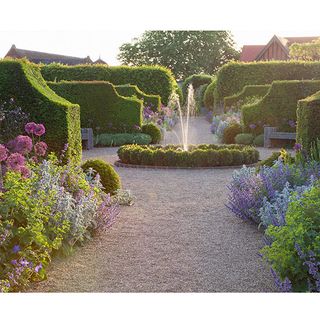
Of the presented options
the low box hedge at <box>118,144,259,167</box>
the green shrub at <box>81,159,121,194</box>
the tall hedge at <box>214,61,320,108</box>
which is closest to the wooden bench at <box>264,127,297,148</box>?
the low box hedge at <box>118,144,259,167</box>

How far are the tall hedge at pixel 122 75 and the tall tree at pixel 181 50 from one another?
558mm

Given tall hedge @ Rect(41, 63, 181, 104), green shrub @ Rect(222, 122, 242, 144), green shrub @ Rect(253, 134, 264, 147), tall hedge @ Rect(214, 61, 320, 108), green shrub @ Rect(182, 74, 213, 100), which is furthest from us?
green shrub @ Rect(182, 74, 213, 100)

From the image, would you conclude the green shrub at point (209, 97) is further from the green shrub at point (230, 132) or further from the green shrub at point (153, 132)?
the green shrub at point (153, 132)

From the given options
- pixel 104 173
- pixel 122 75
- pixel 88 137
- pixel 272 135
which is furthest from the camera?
pixel 122 75

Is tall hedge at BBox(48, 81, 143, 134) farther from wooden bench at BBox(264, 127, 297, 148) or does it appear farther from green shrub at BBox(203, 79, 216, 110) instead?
green shrub at BBox(203, 79, 216, 110)

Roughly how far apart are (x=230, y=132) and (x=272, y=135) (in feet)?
5.28

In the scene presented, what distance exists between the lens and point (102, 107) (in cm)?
1861

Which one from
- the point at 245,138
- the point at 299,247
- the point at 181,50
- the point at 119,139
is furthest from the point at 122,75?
the point at 299,247

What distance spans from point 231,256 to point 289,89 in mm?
12865

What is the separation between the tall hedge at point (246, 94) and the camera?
2214 centimetres

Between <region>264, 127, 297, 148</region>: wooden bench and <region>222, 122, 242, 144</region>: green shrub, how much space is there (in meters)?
1.33

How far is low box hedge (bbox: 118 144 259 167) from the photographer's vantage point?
12.8m

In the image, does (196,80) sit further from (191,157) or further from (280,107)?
(191,157)


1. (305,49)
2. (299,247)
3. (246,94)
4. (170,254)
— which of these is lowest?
(170,254)
